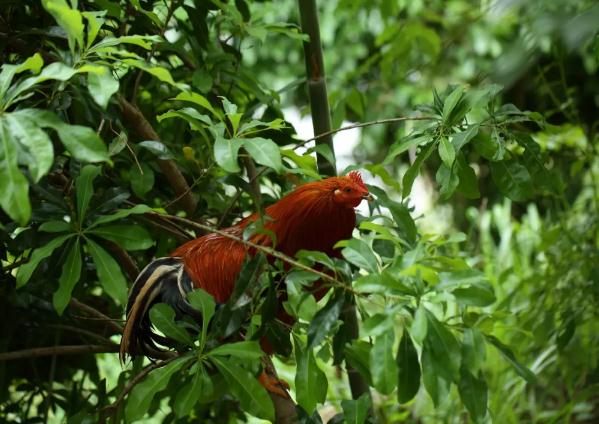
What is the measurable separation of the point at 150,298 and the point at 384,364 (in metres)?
0.36

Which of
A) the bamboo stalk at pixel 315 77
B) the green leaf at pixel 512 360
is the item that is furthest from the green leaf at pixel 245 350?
the bamboo stalk at pixel 315 77

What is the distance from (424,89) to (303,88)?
77.1 inches

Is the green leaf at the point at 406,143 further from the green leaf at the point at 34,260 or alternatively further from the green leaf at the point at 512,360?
the green leaf at the point at 34,260

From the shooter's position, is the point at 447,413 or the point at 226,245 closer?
the point at 226,245

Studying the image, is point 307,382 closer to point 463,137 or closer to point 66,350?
point 463,137

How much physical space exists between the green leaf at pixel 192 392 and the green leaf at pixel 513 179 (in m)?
0.42

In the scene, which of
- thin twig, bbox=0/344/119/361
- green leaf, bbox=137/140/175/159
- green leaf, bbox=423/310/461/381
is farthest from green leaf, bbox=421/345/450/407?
thin twig, bbox=0/344/119/361

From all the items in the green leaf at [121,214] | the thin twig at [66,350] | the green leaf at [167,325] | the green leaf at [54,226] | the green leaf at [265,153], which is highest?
the green leaf at [265,153]

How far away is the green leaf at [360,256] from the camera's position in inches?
32.4

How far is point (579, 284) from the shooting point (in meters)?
1.73

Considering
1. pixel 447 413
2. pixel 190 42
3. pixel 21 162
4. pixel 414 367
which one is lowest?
pixel 447 413

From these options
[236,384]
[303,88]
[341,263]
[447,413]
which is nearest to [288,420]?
[236,384]

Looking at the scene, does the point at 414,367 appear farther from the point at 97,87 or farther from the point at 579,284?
the point at 579,284

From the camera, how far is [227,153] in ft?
2.72
